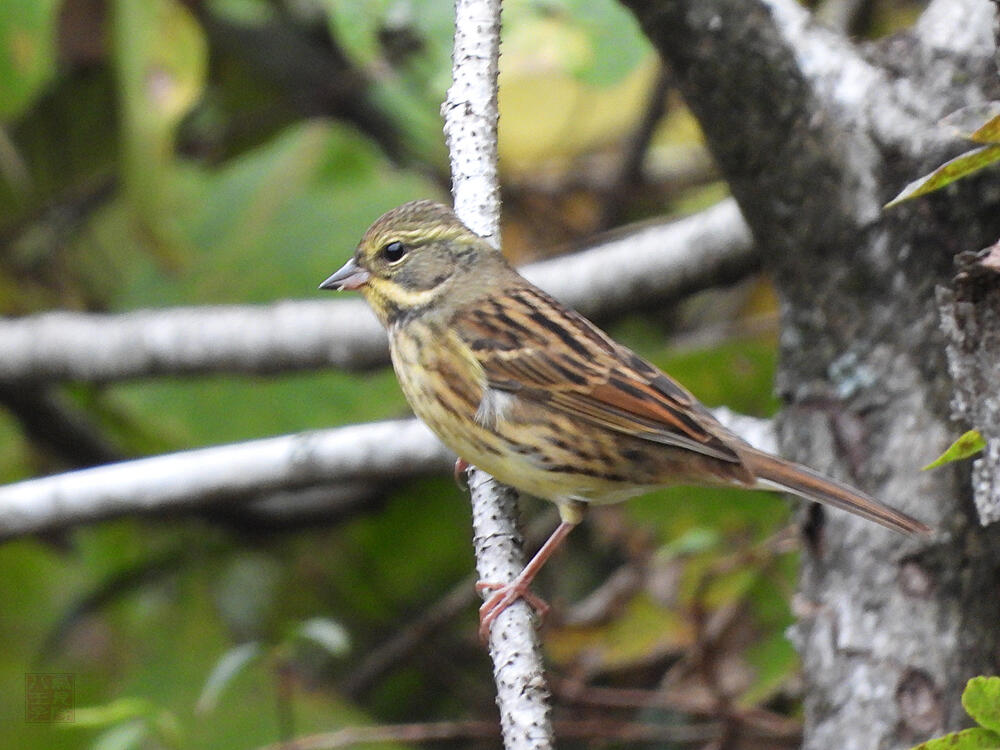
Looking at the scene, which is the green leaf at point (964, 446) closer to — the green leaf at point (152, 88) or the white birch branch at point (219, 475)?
the white birch branch at point (219, 475)

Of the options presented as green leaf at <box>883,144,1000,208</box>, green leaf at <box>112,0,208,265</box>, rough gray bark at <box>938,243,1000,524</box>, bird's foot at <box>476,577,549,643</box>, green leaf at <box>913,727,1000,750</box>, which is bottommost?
green leaf at <box>913,727,1000,750</box>

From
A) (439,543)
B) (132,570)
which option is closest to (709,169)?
(439,543)

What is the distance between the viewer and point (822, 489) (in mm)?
2664

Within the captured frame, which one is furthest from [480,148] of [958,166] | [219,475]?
[219,475]

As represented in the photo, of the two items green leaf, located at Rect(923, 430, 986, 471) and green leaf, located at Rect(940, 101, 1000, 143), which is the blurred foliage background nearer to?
green leaf, located at Rect(940, 101, 1000, 143)

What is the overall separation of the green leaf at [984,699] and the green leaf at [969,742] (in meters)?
0.04

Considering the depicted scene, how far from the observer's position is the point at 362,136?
577 cm

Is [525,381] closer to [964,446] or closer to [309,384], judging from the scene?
[964,446]

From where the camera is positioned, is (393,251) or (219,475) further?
(219,475)

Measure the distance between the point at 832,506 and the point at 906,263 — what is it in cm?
52

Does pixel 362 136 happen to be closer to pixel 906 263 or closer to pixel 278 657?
pixel 278 657

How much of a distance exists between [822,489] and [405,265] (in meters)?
1.16

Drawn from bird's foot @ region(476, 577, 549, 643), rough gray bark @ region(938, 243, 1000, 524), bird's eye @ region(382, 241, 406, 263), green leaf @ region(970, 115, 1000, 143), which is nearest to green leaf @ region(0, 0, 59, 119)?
bird's eye @ region(382, 241, 406, 263)

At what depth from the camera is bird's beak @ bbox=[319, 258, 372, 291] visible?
3.21m
